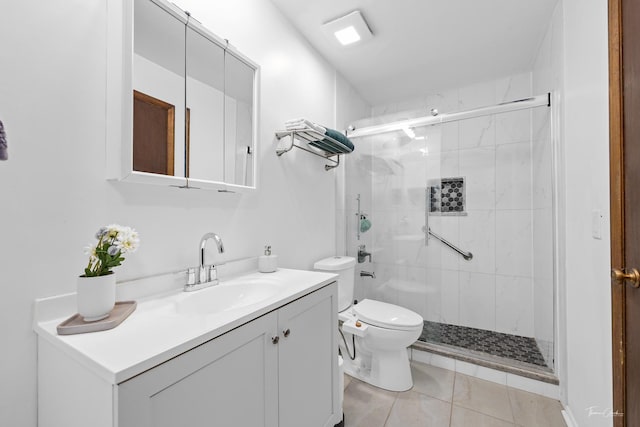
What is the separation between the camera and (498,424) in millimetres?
1499

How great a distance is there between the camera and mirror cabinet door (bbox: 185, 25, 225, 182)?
3.80 ft

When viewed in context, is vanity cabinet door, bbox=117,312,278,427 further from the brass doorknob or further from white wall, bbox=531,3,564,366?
white wall, bbox=531,3,564,366

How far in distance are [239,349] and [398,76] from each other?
2.55 meters

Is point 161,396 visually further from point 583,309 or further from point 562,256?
point 562,256

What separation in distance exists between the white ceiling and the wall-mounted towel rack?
786 mm

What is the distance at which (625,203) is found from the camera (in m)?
0.95

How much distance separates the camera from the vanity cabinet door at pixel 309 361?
3.30ft

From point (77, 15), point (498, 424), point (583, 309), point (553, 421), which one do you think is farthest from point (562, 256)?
point (77, 15)

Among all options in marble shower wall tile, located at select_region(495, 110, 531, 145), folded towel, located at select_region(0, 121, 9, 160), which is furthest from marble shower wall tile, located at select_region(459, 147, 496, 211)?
folded towel, located at select_region(0, 121, 9, 160)

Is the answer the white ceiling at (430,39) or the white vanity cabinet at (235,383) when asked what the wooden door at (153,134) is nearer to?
the white vanity cabinet at (235,383)

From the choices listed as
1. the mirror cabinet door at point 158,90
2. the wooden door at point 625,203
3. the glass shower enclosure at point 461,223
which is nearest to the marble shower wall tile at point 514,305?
the glass shower enclosure at point 461,223

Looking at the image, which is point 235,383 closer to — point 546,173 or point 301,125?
point 301,125

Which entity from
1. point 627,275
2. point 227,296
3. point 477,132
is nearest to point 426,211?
point 477,132

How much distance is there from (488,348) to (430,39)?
2358 mm
